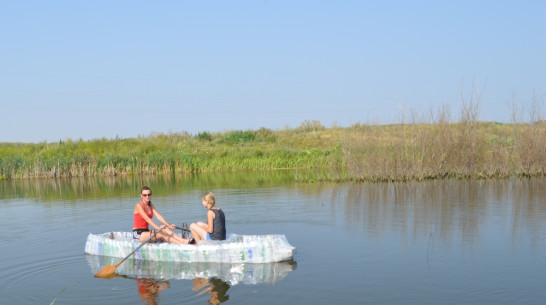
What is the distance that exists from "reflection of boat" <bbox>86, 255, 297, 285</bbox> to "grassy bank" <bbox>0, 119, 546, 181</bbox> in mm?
12952

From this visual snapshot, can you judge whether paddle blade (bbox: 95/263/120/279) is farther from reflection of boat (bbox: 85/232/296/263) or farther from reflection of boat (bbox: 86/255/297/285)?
reflection of boat (bbox: 85/232/296/263)

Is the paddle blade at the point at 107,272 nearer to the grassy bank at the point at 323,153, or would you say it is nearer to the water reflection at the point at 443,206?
the water reflection at the point at 443,206

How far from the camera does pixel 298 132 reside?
161 feet

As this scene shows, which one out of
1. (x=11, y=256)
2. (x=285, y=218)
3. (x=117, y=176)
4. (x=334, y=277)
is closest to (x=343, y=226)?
(x=285, y=218)

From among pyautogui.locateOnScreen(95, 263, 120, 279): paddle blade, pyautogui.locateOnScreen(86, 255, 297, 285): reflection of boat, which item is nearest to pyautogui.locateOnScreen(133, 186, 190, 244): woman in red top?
pyautogui.locateOnScreen(86, 255, 297, 285): reflection of boat

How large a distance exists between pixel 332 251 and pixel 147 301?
4010 mm

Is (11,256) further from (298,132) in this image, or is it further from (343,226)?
(298,132)

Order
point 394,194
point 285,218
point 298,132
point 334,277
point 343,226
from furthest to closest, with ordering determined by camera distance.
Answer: point 298,132
point 394,194
point 285,218
point 343,226
point 334,277

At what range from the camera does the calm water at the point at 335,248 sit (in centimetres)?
876

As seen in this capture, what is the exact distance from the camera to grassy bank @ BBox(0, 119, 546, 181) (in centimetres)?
2248

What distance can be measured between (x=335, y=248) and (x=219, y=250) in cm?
243

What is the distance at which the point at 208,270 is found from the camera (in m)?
10.3

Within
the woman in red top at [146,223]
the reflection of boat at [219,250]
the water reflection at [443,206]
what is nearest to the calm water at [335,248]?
the water reflection at [443,206]

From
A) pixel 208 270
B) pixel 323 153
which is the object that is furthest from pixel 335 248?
pixel 323 153
